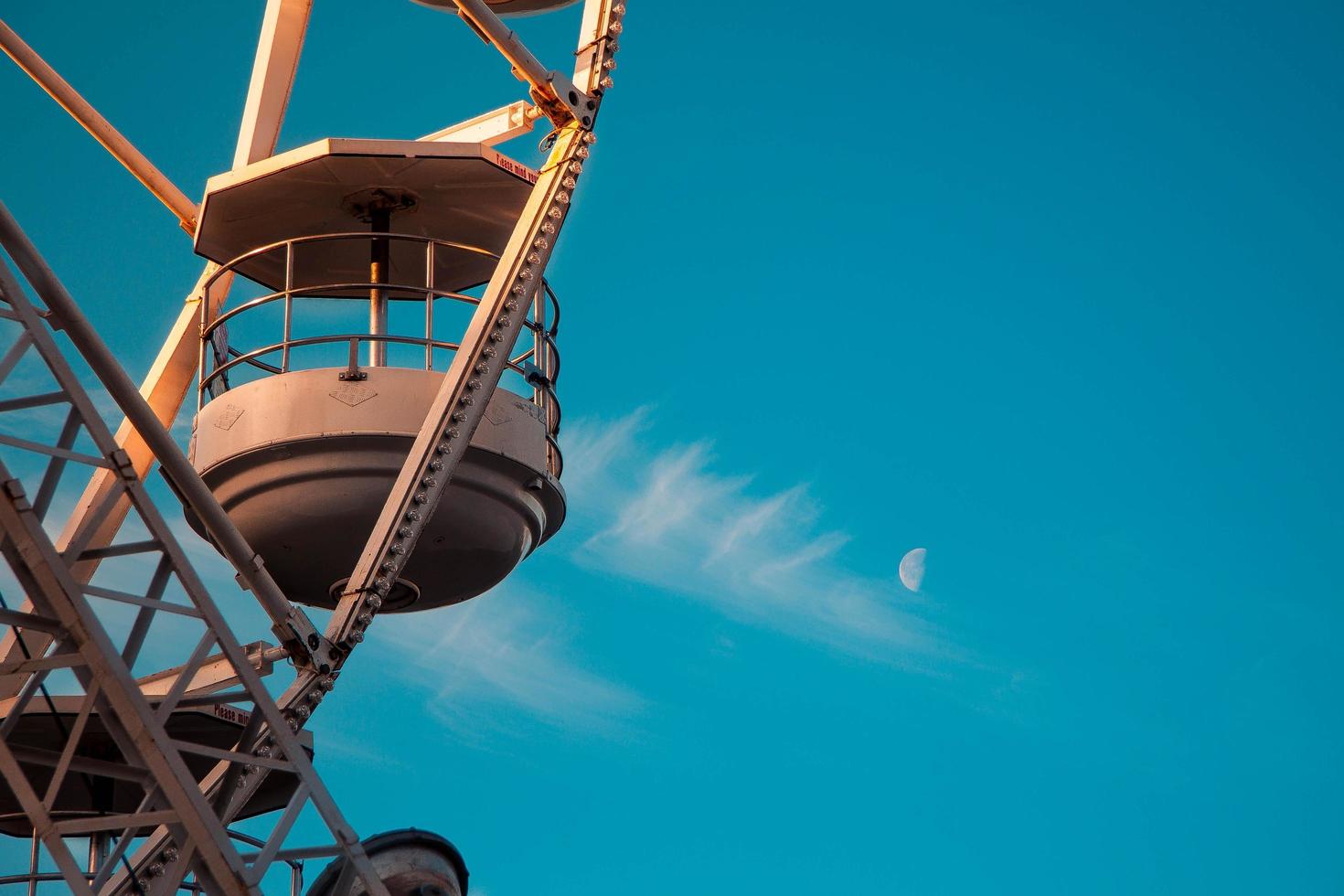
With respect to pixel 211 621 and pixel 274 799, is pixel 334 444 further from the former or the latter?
pixel 274 799

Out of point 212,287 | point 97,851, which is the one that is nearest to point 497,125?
point 212,287

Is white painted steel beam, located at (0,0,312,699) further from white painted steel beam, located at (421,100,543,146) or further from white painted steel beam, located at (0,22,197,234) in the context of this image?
white painted steel beam, located at (421,100,543,146)

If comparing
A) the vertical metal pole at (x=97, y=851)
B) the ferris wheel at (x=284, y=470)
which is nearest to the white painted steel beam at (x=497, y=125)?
the ferris wheel at (x=284, y=470)

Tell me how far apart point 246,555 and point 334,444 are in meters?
1.84

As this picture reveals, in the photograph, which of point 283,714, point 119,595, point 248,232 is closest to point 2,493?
point 119,595

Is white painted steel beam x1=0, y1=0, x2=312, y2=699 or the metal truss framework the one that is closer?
the metal truss framework

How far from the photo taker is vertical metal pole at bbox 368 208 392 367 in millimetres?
16484

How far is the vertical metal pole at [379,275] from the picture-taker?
54.1ft

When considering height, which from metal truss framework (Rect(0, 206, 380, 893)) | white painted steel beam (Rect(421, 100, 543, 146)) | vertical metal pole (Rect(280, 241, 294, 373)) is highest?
white painted steel beam (Rect(421, 100, 543, 146))

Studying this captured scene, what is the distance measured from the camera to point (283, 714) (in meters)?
14.2

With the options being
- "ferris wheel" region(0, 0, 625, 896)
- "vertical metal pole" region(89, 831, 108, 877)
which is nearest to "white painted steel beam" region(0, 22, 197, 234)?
"ferris wheel" region(0, 0, 625, 896)

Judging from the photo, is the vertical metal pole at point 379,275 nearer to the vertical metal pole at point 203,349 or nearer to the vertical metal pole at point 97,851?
the vertical metal pole at point 203,349

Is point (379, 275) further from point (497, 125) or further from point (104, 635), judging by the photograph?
point (104, 635)

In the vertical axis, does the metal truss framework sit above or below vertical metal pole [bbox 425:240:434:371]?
below
